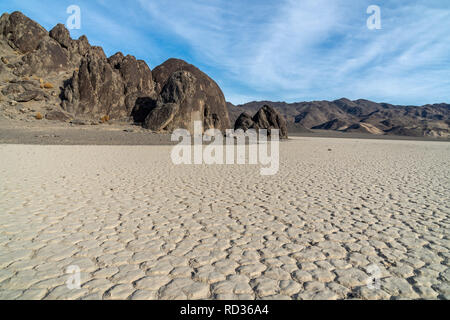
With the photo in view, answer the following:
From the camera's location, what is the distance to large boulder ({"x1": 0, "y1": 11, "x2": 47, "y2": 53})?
28.8m

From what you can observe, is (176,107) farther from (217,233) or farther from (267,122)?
(217,233)

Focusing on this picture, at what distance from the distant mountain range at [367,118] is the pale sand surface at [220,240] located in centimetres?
4767

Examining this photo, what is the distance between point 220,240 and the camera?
2986 millimetres

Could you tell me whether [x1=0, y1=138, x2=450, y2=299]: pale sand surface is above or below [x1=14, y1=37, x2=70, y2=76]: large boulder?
below

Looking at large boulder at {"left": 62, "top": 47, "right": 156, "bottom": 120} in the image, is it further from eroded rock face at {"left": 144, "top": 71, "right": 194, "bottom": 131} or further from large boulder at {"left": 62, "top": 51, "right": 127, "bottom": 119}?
eroded rock face at {"left": 144, "top": 71, "right": 194, "bottom": 131}

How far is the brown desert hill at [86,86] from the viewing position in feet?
76.1

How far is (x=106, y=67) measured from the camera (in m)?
27.0

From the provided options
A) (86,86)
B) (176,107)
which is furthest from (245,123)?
(86,86)

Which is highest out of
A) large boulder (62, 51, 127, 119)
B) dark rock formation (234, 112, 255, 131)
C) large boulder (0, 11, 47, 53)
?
large boulder (0, 11, 47, 53)

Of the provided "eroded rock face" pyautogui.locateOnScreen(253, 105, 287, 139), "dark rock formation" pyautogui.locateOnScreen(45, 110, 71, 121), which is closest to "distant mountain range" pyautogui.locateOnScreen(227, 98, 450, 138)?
"eroded rock face" pyautogui.locateOnScreen(253, 105, 287, 139)

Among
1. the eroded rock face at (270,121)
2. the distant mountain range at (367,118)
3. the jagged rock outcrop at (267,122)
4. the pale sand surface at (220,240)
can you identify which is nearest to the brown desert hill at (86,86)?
the jagged rock outcrop at (267,122)

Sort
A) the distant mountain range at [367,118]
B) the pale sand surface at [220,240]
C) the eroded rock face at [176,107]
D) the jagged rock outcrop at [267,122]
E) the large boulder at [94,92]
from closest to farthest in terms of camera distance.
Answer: the pale sand surface at [220,240]
the eroded rock face at [176,107]
the large boulder at [94,92]
the jagged rock outcrop at [267,122]
the distant mountain range at [367,118]

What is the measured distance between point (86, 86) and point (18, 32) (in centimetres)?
1295

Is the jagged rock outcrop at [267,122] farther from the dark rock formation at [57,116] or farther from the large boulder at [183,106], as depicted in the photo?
the dark rock formation at [57,116]
